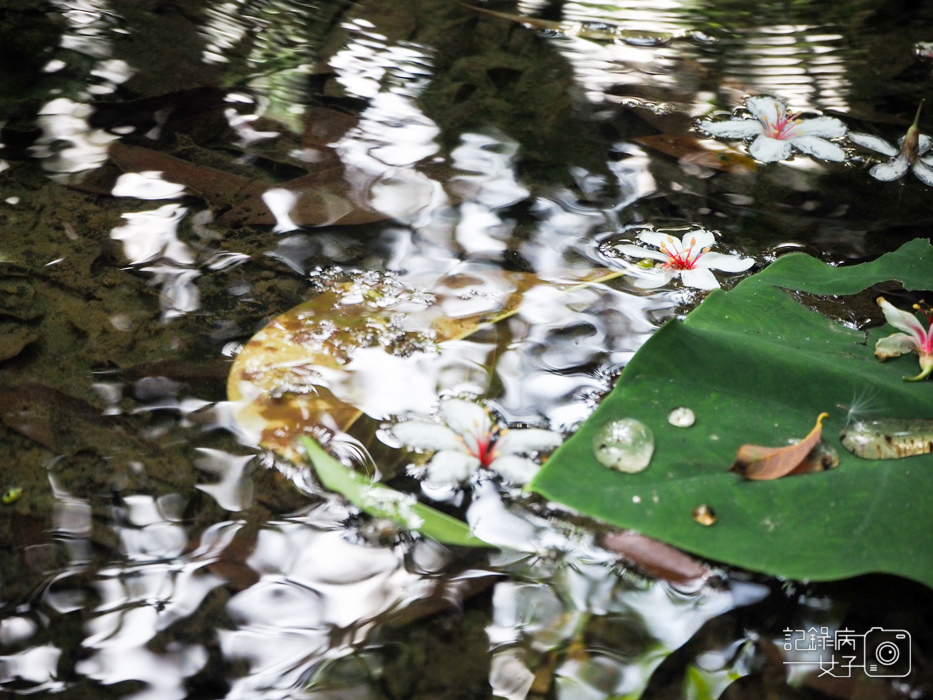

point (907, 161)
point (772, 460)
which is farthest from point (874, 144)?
point (772, 460)

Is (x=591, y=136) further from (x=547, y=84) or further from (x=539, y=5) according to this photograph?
(x=539, y=5)

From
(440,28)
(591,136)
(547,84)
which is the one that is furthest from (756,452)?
(440,28)

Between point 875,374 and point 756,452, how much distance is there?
0.89 feet

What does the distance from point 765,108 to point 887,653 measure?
1372 mm

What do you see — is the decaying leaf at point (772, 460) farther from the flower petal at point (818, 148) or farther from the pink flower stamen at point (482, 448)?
the flower petal at point (818, 148)

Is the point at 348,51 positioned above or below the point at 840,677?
above

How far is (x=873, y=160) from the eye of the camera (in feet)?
5.82

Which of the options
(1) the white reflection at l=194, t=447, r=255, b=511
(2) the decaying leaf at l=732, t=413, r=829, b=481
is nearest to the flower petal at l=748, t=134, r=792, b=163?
(2) the decaying leaf at l=732, t=413, r=829, b=481

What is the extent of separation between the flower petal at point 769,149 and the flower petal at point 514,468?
106cm

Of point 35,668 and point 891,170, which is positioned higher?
point 891,170

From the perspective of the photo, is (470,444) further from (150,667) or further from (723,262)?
(723,262)

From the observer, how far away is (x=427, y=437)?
106 centimetres

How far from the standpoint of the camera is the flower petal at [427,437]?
3.47 ft

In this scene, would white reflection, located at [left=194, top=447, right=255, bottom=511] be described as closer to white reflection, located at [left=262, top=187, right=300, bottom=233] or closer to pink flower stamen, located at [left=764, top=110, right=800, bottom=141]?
white reflection, located at [left=262, top=187, right=300, bottom=233]
